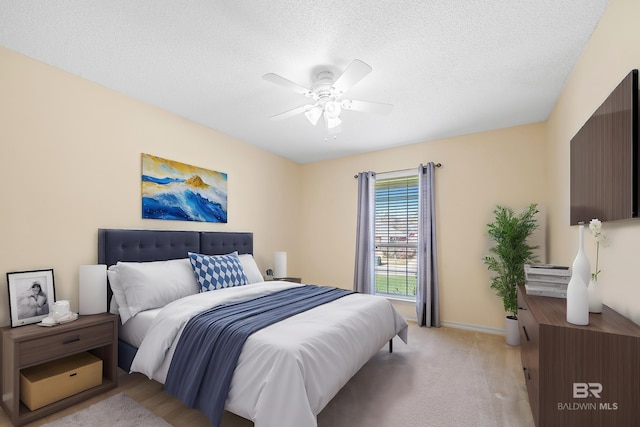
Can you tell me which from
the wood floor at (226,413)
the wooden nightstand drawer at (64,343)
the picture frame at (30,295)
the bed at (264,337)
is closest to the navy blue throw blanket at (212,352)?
the bed at (264,337)

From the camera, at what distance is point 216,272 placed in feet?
10.3

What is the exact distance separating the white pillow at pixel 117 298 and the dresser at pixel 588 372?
294 cm

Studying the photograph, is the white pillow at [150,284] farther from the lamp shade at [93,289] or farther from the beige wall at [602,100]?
the beige wall at [602,100]

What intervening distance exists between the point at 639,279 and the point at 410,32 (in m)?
1.89

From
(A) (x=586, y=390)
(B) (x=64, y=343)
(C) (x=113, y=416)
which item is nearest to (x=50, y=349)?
(B) (x=64, y=343)

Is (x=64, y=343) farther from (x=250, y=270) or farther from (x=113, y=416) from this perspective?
(x=250, y=270)

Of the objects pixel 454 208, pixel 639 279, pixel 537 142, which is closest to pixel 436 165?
pixel 454 208

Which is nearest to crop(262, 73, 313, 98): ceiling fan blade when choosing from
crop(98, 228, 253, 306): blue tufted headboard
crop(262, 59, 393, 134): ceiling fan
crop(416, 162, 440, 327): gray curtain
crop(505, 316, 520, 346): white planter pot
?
crop(262, 59, 393, 134): ceiling fan

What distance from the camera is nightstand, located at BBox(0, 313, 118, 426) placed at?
1.93m

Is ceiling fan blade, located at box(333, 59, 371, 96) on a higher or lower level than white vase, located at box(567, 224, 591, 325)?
higher

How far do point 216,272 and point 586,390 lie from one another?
291cm

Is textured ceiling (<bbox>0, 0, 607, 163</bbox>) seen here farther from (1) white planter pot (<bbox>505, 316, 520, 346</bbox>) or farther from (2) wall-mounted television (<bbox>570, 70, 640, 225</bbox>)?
(1) white planter pot (<bbox>505, 316, 520, 346</bbox>)

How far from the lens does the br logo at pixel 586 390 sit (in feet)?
4.44

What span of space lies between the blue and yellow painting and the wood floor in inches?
62.8
